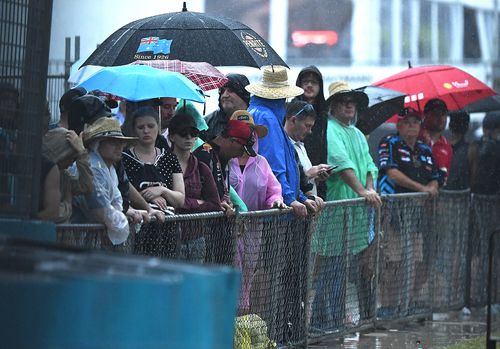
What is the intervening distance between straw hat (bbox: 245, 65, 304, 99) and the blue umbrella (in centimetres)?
101

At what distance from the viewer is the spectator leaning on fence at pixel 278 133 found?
33.5 feet

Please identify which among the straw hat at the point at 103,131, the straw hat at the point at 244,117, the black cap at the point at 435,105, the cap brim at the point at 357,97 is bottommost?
the straw hat at the point at 103,131

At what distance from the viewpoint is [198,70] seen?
10320 mm

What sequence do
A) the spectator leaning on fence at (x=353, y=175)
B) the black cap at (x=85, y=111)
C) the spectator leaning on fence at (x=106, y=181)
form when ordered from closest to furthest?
the spectator leaning on fence at (x=106, y=181) → the black cap at (x=85, y=111) → the spectator leaning on fence at (x=353, y=175)

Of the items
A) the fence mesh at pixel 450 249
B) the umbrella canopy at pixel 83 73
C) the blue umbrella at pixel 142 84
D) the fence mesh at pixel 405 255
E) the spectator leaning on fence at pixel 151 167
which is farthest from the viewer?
the fence mesh at pixel 450 249

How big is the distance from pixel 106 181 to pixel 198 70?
8.75 feet

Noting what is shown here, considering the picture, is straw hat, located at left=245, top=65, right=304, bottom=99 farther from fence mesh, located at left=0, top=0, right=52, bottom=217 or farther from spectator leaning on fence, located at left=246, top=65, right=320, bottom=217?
fence mesh, located at left=0, top=0, right=52, bottom=217

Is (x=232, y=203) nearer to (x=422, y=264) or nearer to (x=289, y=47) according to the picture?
(x=422, y=264)

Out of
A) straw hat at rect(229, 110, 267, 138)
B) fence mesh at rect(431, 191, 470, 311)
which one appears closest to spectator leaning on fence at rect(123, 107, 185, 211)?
straw hat at rect(229, 110, 267, 138)

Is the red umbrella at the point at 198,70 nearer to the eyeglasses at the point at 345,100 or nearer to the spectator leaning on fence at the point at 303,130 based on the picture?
the spectator leaning on fence at the point at 303,130

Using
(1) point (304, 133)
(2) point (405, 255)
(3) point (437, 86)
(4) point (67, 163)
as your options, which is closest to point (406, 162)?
(2) point (405, 255)

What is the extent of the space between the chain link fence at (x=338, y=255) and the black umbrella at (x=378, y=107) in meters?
0.95

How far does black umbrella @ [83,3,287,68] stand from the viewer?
1069 centimetres

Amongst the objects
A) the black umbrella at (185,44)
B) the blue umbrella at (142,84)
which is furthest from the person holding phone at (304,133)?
the blue umbrella at (142,84)
